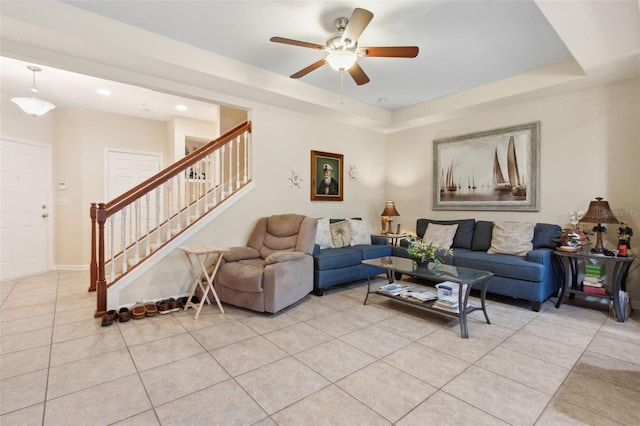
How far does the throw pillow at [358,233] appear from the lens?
15.1 ft

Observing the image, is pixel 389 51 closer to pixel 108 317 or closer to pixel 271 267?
pixel 271 267

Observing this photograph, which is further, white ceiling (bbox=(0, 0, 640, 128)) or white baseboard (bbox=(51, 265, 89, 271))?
white baseboard (bbox=(51, 265, 89, 271))

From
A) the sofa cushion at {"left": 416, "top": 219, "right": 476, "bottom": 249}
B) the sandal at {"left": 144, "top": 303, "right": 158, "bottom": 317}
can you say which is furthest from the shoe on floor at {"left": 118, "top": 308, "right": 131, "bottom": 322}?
the sofa cushion at {"left": 416, "top": 219, "right": 476, "bottom": 249}

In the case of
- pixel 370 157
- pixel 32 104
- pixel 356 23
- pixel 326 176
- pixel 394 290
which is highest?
pixel 356 23

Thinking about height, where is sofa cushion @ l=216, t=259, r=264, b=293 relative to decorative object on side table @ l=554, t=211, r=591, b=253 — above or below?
below

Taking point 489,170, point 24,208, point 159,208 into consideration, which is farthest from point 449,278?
point 24,208

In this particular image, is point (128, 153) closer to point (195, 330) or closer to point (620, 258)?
point (195, 330)

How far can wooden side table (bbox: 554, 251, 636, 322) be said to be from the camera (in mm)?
2926

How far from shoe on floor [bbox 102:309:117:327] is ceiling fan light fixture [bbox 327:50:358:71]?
314 centimetres

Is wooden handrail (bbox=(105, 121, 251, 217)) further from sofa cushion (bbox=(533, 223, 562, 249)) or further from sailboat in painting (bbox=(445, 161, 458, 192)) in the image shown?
sofa cushion (bbox=(533, 223, 562, 249))

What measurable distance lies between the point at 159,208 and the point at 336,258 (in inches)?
87.6

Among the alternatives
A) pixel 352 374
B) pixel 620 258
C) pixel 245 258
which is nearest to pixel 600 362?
pixel 620 258

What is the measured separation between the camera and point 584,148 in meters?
3.64

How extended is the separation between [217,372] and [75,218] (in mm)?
4878
